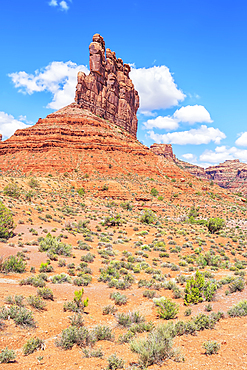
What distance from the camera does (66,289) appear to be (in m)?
9.37

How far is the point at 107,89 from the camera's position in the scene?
87.0 m

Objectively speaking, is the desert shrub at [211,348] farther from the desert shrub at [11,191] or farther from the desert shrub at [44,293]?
the desert shrub at [11,191]

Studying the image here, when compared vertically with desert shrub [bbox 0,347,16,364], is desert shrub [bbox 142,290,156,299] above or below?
below

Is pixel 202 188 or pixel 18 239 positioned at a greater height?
pixel 202 188

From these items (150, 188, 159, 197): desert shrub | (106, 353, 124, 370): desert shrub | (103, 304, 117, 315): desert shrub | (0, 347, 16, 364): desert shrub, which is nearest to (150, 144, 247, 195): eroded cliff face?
(150, 188, 159, 197): desert shrub

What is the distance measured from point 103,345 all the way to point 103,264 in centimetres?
872

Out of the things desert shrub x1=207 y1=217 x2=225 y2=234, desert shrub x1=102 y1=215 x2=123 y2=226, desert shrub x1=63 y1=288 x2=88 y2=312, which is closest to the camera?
desert shrub x1=63 y1=288 x2=88 y2=312

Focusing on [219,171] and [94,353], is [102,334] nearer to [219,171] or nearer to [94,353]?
[94,353]

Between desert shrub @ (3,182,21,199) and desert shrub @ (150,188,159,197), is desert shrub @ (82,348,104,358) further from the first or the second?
desert shrub @ (150,188,159,197)

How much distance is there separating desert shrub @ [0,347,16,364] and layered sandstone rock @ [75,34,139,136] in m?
80.1

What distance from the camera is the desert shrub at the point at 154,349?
4.48 metres

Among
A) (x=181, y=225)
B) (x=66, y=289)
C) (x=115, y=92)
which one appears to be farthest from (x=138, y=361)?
(x=115, y=92)

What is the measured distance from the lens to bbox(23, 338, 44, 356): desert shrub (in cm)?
491

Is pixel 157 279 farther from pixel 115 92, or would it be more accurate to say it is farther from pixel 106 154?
pixel 115 92
